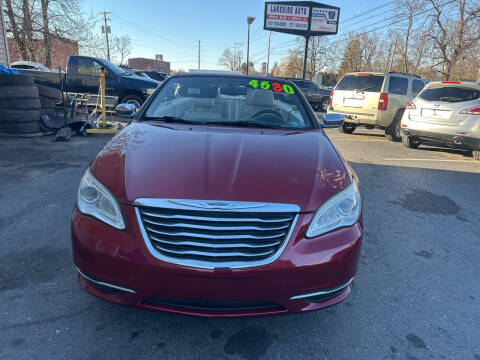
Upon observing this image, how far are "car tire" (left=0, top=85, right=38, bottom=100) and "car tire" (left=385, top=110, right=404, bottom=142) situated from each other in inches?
361

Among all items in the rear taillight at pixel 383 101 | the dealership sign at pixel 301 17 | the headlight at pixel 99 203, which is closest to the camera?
the headlight at pixel 99 203

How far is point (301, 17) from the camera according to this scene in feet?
74.3

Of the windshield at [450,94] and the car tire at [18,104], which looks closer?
the windshield at [450,94]

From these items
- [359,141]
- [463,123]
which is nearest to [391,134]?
[359,141]

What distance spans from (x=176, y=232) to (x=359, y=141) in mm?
8776

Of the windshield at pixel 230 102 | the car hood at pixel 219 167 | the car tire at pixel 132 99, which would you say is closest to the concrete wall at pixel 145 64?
the car tire at pixel 132 99

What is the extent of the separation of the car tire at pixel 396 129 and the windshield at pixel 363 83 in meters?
1.06

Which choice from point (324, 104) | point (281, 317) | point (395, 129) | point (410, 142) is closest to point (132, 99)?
point (395, 129)

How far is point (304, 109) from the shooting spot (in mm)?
3264

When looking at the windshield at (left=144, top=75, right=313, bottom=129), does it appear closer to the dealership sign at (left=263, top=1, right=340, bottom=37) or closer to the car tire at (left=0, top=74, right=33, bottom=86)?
the car tire at (left=0, top=74, right=33, bottom=86)

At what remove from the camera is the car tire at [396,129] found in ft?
31.2

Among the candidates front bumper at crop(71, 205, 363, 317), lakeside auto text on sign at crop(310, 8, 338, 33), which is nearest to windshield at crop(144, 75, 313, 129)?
front bumper at crop(71, 205, 363, 317)

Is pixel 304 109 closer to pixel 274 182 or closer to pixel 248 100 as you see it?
pixel 248 100

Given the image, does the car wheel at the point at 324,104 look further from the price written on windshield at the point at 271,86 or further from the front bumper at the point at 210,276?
the front bumper at the point at 210,276
